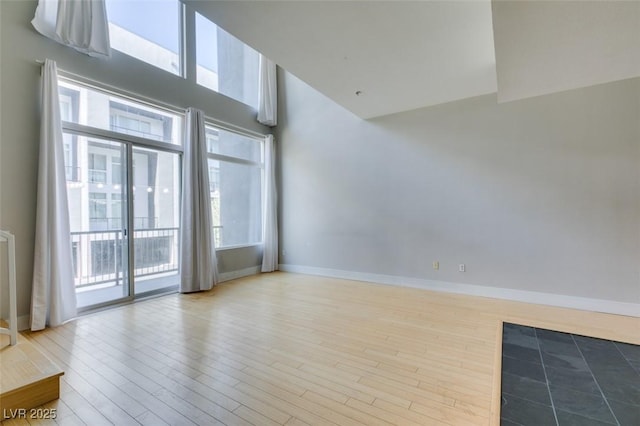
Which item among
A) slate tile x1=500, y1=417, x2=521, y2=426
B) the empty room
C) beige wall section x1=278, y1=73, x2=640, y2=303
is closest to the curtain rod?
the empty room

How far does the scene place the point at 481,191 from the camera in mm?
4199

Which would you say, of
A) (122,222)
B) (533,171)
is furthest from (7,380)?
(533,171)

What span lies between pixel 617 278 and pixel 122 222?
6.21 meters

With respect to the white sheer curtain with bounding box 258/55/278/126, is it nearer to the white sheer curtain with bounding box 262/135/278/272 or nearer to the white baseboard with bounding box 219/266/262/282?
the white sheer curtain with bounding box 262/135/278/272

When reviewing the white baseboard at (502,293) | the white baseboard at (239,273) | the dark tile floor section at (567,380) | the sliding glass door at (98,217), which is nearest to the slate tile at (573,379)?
the dark tile floor section at (567,380)

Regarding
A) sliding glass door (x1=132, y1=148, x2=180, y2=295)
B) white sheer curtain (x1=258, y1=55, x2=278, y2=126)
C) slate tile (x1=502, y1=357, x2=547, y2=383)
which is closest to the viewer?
slate tile (x1=502, y1=357, x2=547, y2=383)

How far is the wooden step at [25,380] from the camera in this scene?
175 centimetres

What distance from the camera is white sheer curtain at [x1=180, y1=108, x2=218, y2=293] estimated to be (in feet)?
14.6

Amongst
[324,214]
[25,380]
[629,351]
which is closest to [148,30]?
[324,214]

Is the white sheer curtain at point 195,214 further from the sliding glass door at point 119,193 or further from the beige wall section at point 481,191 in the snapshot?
the beige wall section at point 481,191

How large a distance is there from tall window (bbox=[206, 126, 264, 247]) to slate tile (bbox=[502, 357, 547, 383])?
4478 mm

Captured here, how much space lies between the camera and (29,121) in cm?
308

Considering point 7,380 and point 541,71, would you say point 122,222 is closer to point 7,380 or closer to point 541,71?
point 7,380

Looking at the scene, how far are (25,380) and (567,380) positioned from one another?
3681 millimetres
